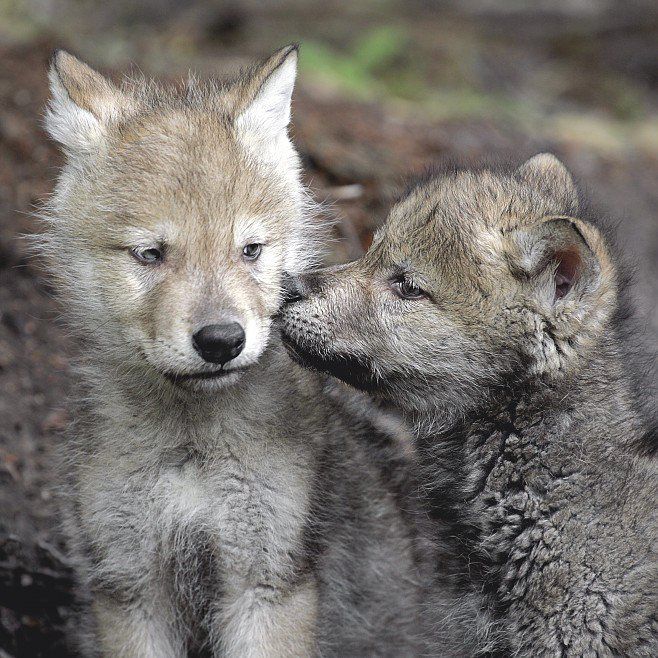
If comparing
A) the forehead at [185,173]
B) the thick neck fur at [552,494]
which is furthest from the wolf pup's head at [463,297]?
the forehead at [185,173]

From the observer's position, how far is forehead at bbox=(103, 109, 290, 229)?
420 cm

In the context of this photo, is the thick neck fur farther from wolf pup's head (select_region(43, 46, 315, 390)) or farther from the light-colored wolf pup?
wolf pup's head (select_region(43, 46, 315, 390))

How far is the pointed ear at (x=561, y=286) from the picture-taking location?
3.98 meters

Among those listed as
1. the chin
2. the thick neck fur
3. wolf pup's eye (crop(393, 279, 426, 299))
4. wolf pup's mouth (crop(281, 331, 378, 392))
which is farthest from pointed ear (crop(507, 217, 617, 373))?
the chin

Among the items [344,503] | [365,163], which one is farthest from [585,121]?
[344,503]

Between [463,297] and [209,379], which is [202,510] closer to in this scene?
[209,379]

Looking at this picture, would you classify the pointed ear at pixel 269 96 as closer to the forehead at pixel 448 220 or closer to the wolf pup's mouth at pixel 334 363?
the forehead at pixel 448 220

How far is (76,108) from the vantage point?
447 cm

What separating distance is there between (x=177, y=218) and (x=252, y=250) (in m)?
0.39

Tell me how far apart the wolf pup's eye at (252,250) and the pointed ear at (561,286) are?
3.56ft

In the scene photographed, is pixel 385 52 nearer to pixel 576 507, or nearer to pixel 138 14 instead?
pixel 138 14

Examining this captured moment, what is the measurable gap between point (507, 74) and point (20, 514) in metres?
9.99

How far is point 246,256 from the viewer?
4.35 metres

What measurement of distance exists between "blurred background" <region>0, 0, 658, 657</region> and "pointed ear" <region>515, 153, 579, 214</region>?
392 millimetres
